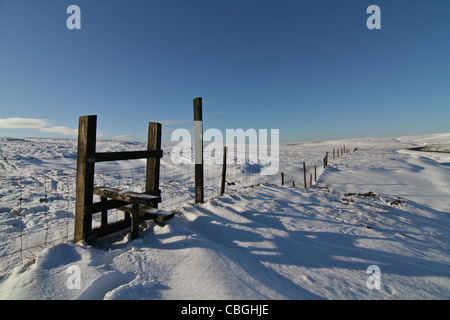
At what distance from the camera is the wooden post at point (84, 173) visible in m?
3.34

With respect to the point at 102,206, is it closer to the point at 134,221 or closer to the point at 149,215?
the point at 134,221

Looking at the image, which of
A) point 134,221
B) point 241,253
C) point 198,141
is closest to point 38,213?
point 134,221

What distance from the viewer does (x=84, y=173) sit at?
3365 mm

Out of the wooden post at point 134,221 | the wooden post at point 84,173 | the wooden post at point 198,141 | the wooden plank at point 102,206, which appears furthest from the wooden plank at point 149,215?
the wooden post at point 198,141

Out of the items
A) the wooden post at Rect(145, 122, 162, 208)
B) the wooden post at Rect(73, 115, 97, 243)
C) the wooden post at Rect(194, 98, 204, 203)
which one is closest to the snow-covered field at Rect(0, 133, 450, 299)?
the wooden post at Rect(73, 115, 97, 243)

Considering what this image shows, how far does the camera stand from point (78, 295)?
221 cm

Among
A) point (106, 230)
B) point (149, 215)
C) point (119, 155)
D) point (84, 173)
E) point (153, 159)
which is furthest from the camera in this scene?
point (153, 159)

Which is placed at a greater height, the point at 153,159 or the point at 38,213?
the point at 153,159

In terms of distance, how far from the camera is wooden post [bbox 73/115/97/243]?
334 cm

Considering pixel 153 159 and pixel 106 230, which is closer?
pixel 106 230
